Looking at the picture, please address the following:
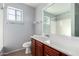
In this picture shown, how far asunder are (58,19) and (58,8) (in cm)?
18

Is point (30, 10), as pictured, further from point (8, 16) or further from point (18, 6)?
point (8, 16)

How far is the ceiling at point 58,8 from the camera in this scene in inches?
54.4

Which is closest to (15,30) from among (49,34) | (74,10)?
(49,34)

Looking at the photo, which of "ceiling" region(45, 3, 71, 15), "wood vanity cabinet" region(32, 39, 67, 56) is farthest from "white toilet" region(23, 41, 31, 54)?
"ceiling" region(45, 3, 71, 15)

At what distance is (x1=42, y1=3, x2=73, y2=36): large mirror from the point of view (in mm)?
1375

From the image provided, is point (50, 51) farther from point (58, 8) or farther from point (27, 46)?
point (58, 8)

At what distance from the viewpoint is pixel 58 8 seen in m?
1.45

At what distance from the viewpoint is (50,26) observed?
1.50 metres

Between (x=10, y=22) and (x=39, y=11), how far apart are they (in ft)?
1.50

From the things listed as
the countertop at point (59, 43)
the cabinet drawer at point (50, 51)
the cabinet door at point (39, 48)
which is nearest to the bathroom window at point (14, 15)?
the countertop at point (59, 43)

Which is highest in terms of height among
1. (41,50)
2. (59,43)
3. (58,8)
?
(58,8)

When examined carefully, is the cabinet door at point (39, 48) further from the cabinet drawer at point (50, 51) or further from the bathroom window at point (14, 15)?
the bathroom window at point (14, 15)

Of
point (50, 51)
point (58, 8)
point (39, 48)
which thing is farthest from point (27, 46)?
point (58, 8)

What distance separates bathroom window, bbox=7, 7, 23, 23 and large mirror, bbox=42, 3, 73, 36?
0.37 metres
